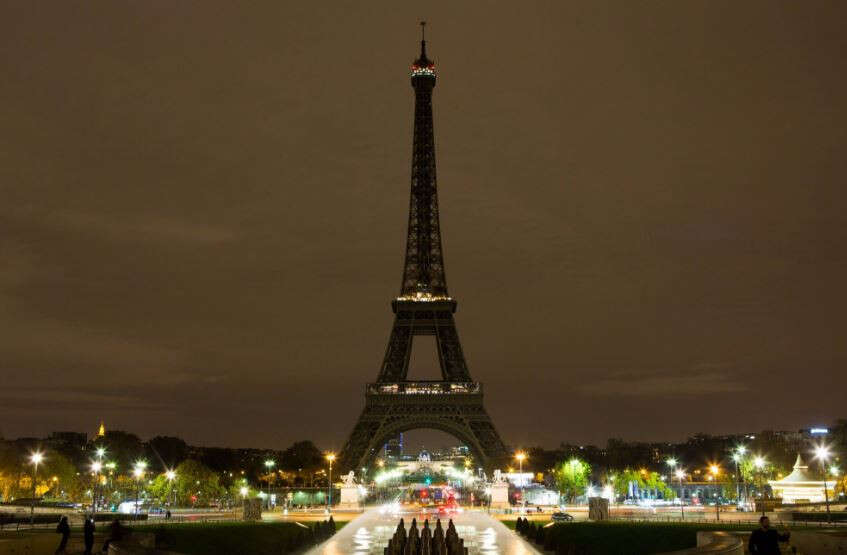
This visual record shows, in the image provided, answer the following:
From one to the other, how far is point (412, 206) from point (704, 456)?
102 meters

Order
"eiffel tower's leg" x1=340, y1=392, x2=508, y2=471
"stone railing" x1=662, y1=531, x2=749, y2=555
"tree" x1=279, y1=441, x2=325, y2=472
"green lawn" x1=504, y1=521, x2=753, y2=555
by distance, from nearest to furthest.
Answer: "stone railing" x1=662, y1=531, x2=749, y2=555
"green lawn" x1=504, y1=521, x2=753, y2=555
"eiffel tower's leg" x1=340, y1=392, x2=508, y2=471
"tree" x1=279, y1=441, x2=325, y2=472

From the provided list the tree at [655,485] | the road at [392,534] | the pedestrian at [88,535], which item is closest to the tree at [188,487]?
the road at [392,534]

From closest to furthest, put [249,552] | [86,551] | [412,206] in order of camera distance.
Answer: [86,551], [249,552], [412,206]

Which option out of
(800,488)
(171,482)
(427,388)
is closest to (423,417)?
(427,388)

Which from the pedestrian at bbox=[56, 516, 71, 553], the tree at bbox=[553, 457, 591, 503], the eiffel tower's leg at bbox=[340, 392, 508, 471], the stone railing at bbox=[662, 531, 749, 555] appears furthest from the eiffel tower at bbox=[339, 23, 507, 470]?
the stone railing at bbox=[662, 531, 749, 555]

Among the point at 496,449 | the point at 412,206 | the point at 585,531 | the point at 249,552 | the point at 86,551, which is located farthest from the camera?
the point at 412,206

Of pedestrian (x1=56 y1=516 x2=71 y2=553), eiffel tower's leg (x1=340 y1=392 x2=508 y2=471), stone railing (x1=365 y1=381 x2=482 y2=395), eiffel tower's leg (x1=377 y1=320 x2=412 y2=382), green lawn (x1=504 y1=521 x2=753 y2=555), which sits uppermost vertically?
eiffel tower's leg (x1=377 y1=320 x2=412 y2=382)

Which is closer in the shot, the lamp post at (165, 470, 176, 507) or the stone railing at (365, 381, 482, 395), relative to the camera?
the lamp post at (165, 470, 176, 507)

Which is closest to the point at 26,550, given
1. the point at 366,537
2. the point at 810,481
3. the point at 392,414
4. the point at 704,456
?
the point at 366,537

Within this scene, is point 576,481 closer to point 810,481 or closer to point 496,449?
point 496,449

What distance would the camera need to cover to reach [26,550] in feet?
111

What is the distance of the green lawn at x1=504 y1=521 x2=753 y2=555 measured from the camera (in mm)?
40312

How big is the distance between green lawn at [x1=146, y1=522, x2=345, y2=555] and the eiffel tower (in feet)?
203

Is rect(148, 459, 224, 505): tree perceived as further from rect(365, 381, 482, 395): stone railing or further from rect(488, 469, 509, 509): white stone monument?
rect(488, 469, 509, 509): white stone monument
